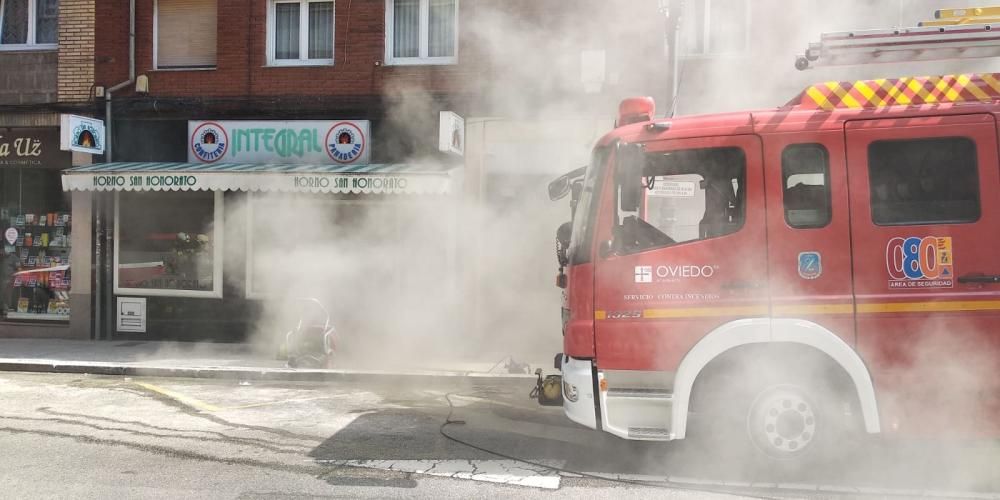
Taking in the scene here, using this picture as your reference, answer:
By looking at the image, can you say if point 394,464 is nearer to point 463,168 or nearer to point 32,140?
point 463,168

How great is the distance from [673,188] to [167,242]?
319 inches

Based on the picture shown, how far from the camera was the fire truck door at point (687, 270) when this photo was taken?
4.09 m

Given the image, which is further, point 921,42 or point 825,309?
point 921,42

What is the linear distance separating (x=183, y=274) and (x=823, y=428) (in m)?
8.76

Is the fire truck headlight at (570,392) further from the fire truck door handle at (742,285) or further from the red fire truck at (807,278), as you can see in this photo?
the fire truck door handle at (742,285)

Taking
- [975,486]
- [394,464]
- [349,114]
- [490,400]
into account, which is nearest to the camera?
[975,486]

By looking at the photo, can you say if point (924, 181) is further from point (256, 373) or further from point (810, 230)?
point (256, 373)

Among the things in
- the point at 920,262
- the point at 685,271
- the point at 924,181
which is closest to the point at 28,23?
the point at 685,271

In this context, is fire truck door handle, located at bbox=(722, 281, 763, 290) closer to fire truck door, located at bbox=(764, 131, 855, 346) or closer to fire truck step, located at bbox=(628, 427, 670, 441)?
fire truck door, located at bbox=(764, 131, 855, 346)

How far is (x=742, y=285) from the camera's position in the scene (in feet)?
13.4

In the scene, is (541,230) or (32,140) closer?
(541,230)

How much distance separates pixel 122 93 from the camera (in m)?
10.1

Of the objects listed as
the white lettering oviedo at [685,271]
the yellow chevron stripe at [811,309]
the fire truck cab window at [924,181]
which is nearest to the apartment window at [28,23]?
the white lettering oviedo at [685,271]

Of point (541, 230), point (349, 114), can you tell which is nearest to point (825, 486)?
point (541, 230)
